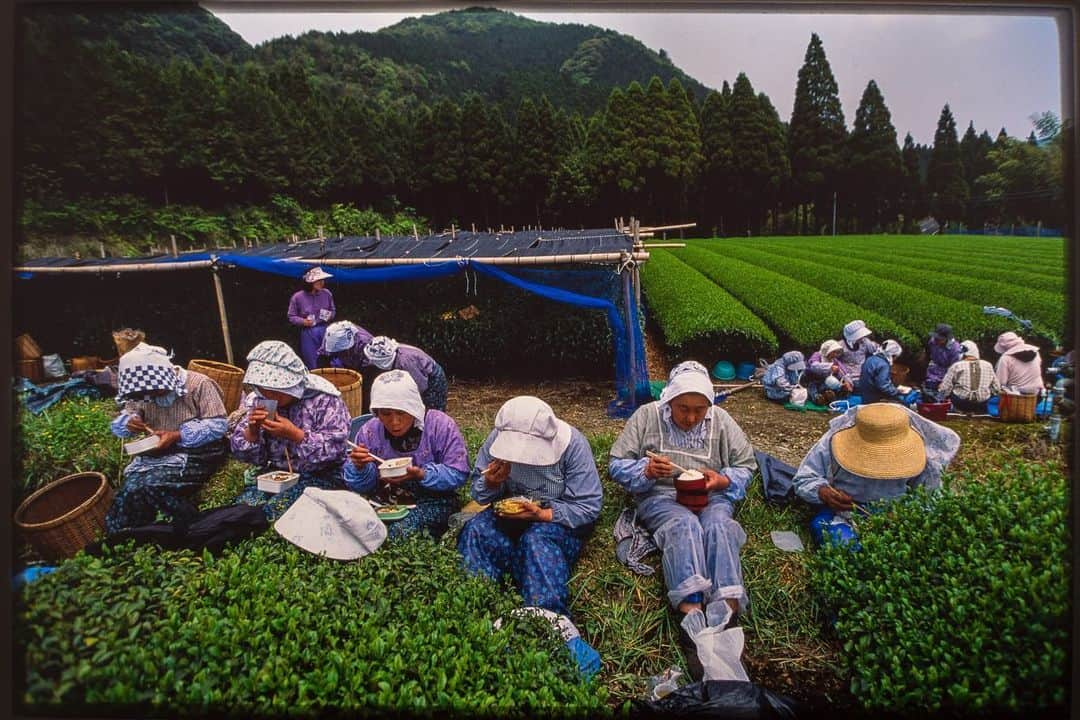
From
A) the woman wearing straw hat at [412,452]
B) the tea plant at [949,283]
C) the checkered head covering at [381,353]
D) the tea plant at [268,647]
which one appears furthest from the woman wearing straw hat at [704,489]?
the checkered head covering at [381,353]

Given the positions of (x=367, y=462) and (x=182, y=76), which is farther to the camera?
(x=367, y=462)

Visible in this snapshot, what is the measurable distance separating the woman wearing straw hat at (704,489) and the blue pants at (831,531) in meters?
0.48

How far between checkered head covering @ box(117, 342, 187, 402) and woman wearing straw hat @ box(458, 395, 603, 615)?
6.98ft

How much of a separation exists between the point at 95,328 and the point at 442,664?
3280 millimetres

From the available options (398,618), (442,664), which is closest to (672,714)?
(442,664)

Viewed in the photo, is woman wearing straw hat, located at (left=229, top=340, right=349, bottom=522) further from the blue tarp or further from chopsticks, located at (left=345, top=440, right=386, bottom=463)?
the blue tarp

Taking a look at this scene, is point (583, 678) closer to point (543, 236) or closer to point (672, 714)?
point (672, 714)

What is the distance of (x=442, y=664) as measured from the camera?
2.70 meters

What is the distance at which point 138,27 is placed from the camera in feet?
10.0

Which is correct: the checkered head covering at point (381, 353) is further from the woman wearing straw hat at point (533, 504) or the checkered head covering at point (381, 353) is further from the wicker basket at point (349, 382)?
the woman wearing straw hat at point (533, 504)

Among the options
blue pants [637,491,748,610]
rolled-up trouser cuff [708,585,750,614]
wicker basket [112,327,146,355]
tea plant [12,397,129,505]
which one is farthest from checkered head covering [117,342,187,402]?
rolled-up trouser cuff [708,585,750,614]

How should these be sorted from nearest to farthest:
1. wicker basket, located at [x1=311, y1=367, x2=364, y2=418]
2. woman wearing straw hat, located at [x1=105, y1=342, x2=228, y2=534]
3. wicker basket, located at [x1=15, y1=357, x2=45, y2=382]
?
1. wicker basket, located at [x1=15, y1=357, x2=45, y2=382]
2. woman wearing straw hat, located at [x1=105, y1=342, x2=228, y2=534]
3. wicker basket, located at [x1=311, y1=367, x2=364, y2=418]

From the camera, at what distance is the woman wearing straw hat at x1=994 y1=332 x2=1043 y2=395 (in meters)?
4.48

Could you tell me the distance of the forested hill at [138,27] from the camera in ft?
9.39
